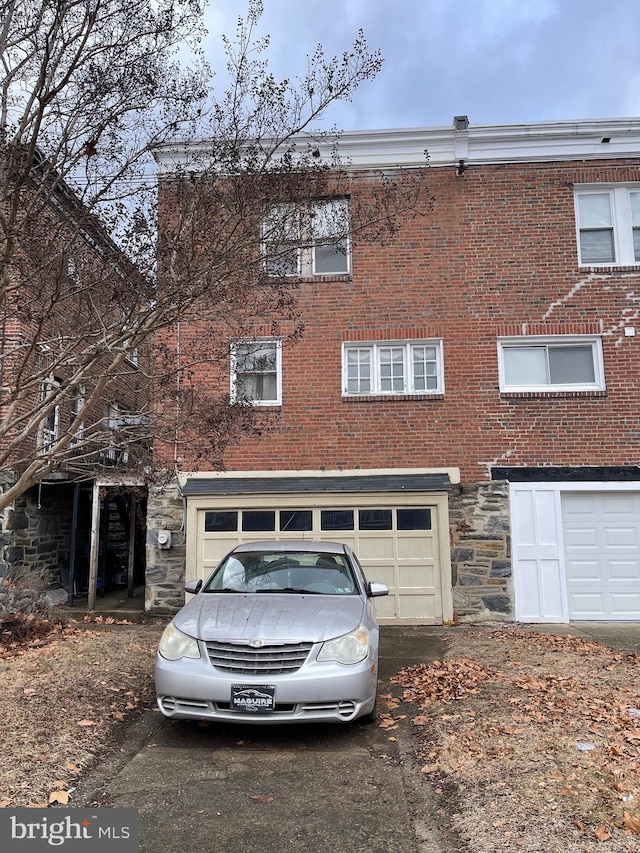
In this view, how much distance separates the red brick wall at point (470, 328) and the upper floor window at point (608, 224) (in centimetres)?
23

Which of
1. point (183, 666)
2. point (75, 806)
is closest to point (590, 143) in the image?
point (183, 666)

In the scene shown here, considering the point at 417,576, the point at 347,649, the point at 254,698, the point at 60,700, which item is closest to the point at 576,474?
the point at 417,576

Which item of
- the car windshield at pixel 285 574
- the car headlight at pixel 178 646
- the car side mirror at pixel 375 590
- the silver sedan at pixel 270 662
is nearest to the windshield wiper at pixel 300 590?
the car windshield at pixel 285 574

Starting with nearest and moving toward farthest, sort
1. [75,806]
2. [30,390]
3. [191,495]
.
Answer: [75,806], [30,390], [191,495]

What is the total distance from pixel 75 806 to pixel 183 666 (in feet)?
3.94

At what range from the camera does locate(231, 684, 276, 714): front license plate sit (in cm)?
470

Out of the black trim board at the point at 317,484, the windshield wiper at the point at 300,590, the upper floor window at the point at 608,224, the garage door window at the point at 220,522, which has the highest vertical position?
the upper floor window at the point at 608,224

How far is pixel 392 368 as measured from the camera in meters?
11.4

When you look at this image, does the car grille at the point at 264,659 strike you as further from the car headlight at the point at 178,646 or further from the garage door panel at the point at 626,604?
the garage door panel at the point at 626,604

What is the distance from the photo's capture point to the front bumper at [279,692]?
4727mm

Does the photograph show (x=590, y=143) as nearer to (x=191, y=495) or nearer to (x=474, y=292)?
(x=474, y=292)

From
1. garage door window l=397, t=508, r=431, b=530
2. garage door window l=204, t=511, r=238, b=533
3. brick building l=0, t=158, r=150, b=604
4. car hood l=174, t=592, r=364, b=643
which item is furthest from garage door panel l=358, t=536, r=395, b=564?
car hood l=174, t=592, r=364, b=643

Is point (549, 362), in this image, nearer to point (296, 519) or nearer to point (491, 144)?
point (491, 144)

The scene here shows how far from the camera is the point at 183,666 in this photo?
492 cm
